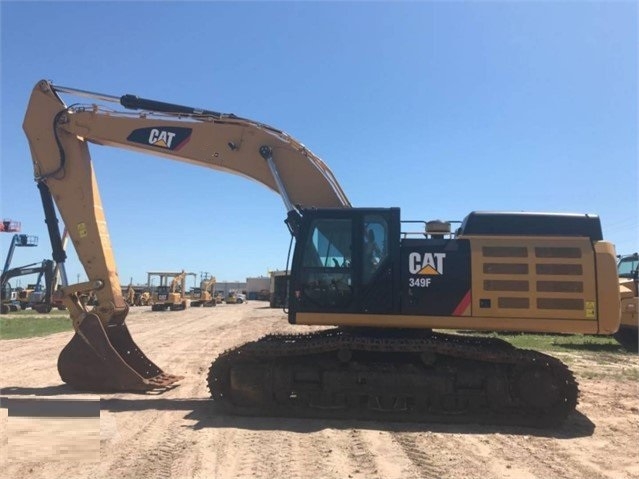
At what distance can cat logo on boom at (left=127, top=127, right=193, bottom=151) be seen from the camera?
9.19 meters

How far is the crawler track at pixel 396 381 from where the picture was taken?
7047 mm

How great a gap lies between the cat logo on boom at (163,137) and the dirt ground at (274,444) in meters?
4.44

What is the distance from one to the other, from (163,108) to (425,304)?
585 cm

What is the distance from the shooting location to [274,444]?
233 inches

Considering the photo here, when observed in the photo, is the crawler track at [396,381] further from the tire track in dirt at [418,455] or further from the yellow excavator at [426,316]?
the tire track in dirt at [418,455]

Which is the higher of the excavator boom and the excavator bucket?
the excavator boom

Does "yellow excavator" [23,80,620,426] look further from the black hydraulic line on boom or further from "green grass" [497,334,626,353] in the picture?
"green grass" [497,334,626,353]

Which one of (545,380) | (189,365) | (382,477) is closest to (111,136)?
(189,365)

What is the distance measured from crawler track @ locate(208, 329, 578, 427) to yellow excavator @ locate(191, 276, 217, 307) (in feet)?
174

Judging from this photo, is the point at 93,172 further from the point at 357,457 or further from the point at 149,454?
the point at 357,457

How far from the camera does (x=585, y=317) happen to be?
23.4 feet

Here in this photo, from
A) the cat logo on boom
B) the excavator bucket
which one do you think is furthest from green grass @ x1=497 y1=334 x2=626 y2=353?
the cat logo on boom

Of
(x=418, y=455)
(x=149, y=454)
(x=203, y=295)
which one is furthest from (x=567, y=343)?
(x=203, y=295)

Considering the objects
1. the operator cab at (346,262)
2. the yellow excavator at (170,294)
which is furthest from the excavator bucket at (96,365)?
the yellow excavator at (170,294)
